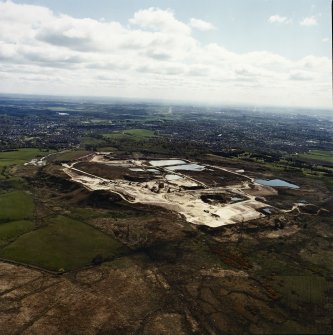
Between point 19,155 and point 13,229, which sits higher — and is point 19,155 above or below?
above

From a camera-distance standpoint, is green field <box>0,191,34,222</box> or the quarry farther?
the quarry

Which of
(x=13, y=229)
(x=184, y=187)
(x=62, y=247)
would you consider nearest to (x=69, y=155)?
(x=184, y=187)

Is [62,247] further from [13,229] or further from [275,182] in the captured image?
[275,182]

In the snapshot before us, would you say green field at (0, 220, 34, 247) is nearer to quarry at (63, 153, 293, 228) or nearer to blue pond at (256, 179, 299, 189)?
quarry at (63, 153, 293, 228)

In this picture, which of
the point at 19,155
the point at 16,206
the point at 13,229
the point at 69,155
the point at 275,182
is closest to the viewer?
the point at 13,229

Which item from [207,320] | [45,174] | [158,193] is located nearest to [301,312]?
[207,320]

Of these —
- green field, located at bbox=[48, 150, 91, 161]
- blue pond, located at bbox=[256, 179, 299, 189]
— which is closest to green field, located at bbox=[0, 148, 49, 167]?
green field, located at bbox=[48, 150, 91, 161]

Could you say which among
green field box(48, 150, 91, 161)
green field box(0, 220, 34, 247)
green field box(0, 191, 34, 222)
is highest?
green field box(48, 150, 91, 161)

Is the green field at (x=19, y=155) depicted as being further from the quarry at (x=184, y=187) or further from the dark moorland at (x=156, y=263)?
the dark moorland at (x=156, y=263)
